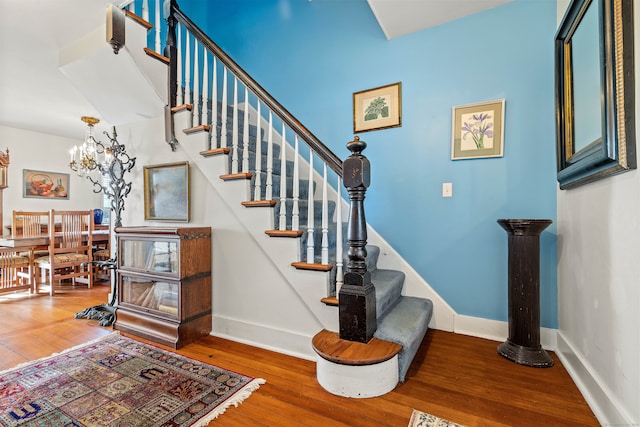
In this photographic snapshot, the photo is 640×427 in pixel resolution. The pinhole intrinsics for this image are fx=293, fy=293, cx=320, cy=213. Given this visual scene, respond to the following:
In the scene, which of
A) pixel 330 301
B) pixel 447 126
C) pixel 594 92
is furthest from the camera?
pixel 447 126

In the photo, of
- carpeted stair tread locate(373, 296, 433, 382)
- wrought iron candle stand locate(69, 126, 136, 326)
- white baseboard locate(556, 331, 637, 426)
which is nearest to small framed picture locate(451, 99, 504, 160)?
carpeted stair tread locate(373, 296, 433, 382)

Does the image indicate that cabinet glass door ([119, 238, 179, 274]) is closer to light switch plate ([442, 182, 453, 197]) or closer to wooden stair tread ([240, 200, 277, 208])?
wooden stair tread ([240, 200, 277, 208])

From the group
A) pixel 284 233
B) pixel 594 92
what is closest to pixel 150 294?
pixel 284 233

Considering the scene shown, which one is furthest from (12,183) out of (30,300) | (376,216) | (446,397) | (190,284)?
(446,397)

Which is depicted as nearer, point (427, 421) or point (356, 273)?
point (427, 421)

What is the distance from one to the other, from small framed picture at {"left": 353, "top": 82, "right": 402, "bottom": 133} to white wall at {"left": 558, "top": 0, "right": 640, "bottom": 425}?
1.39m

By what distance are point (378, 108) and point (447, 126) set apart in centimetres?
62

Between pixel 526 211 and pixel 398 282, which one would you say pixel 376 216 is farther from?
pixel 526 211

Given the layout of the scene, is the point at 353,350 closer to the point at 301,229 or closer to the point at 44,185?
the point at 301,229

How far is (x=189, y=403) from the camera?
4.85 feet

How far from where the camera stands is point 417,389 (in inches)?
61.8

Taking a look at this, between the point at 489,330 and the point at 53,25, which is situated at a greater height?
the point at 53,25

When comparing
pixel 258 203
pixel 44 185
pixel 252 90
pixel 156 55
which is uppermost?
pixel 156 55

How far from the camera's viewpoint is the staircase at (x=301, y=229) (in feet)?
5.22
